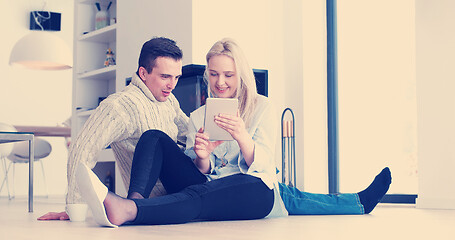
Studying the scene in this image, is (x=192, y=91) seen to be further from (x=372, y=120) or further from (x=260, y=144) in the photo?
(x=260, y=144)

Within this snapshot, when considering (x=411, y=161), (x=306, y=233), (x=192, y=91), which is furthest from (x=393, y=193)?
(x=306, y=233)

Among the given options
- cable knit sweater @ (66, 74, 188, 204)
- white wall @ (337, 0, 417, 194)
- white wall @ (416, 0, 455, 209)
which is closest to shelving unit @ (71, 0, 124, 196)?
white wall @ (337, 0, 417, 194)

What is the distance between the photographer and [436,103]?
13.4 feet

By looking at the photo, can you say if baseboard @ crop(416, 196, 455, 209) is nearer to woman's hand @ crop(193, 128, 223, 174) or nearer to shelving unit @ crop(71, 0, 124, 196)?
woman's hand @ crop(193, 128, 223, 174)

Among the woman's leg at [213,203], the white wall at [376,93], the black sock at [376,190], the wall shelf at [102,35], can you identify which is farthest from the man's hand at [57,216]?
the wall shelf at [102,35]

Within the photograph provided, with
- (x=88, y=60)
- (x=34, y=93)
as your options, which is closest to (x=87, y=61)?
(x=88, y=60)

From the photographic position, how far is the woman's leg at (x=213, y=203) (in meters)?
2.13

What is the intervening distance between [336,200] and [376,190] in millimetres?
186

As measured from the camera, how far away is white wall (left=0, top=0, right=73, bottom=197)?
817cm

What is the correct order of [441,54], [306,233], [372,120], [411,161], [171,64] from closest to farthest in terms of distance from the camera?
[306,233] → [171,64] → [441,54] → [411,161] → [372,120]

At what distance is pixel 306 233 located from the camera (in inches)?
79.7

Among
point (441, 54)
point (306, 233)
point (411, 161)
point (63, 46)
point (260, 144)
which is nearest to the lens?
point (306, 233)

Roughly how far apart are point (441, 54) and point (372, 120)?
3.76 ft

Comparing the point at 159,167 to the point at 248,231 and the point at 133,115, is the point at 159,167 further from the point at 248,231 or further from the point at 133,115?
the point at 248,231
